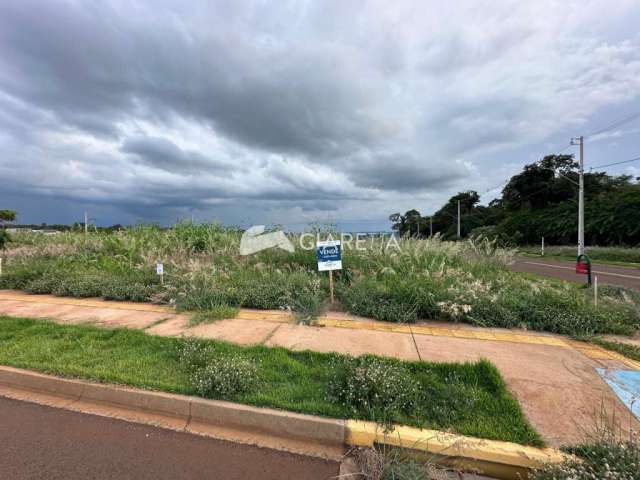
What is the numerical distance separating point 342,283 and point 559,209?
4512cm

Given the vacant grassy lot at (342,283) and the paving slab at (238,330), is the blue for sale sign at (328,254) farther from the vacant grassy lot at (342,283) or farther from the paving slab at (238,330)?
the paving slab at (238,330)

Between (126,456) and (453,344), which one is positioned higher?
(453,344)

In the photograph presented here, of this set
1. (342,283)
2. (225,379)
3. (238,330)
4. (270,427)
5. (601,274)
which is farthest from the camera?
(601,274)

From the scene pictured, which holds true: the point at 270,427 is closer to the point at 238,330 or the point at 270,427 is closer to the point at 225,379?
the point at 225,379

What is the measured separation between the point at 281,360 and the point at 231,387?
0.74 m

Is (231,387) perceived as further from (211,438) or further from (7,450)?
(7,450)

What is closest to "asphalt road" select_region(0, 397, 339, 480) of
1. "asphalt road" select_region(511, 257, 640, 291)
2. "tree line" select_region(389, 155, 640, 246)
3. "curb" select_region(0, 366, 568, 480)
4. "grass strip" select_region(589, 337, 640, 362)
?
"curb" select_region(0, 366, 568, 480)

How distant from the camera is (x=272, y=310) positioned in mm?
5582

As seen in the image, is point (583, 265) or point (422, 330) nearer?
point (422, 330)

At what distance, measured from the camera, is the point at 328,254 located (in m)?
5.78

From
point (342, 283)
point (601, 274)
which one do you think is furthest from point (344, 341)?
point (601, 274)

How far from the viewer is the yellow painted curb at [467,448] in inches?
87.2

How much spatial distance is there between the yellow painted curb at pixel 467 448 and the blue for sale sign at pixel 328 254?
345 cm

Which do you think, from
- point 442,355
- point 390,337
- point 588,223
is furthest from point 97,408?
point 588,223
